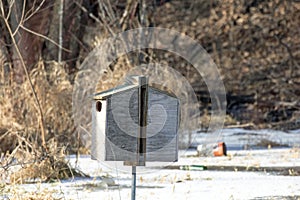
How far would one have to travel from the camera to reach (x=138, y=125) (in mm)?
4938

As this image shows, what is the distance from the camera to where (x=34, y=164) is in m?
7.11

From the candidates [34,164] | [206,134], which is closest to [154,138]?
[34,164]

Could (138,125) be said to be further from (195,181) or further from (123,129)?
(195,181)

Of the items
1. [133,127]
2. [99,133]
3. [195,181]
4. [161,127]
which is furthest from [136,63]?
[133,127]

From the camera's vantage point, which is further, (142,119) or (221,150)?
(221,150)

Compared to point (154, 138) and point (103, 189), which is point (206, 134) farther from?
point (154, 138)

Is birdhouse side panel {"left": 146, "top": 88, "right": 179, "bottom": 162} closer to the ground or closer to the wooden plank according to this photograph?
the wooden plank

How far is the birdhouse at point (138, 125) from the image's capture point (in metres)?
4.93

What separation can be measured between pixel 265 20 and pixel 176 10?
9.18 ft

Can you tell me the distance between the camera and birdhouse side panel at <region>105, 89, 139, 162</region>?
4938 millimetres

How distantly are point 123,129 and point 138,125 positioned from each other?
0.38 feet

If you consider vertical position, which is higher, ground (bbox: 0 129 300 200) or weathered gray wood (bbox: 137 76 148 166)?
weathered gray wood (bbox: 137 76 148 166)

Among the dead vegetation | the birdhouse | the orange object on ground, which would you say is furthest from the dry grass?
the birdhouse

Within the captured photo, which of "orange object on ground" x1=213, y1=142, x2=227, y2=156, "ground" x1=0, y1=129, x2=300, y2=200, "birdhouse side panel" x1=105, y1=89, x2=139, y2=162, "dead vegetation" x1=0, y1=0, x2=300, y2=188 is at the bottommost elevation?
"ground" x1=0, y1=129, x2=300, y2=200
